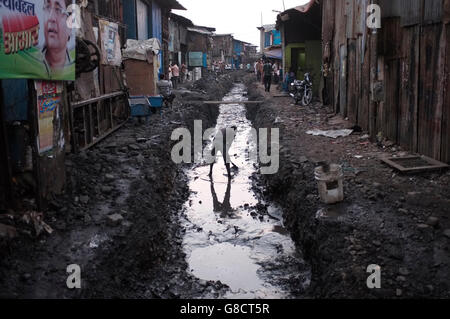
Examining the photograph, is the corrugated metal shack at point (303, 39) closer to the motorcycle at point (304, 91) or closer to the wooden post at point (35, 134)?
the motorcycle at point (304, 91)

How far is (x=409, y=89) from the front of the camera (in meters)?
8.55

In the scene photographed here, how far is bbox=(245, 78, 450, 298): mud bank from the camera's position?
449 centimetres

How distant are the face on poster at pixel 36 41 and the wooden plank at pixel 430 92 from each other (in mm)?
5859

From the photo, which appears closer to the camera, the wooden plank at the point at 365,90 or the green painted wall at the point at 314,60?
the wooden plank at the point at 365,90

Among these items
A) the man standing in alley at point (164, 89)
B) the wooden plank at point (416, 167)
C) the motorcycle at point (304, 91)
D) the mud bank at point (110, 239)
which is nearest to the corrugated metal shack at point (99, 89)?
the mud bank at point (110, 239)

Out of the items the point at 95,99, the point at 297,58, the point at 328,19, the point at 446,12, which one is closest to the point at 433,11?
the point at 446,12

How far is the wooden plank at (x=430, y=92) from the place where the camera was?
7.33 metres

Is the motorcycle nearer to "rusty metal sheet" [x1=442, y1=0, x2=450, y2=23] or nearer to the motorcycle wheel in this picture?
the motorcycle wheel

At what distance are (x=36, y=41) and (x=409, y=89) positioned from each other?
6638 mm

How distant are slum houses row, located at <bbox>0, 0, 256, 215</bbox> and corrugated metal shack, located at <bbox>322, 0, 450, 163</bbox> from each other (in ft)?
19.2

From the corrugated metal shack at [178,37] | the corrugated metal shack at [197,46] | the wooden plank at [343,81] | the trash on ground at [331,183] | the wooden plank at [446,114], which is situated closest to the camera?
the trash on ground at [331,183]

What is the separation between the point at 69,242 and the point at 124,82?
919cm

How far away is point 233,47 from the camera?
2771 inches

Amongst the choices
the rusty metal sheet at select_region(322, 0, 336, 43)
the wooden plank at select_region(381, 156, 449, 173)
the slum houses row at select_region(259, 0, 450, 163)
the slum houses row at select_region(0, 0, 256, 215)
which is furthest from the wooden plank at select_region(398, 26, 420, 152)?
the rusty metal sheet at select_region(322, 0, 336, 43)
